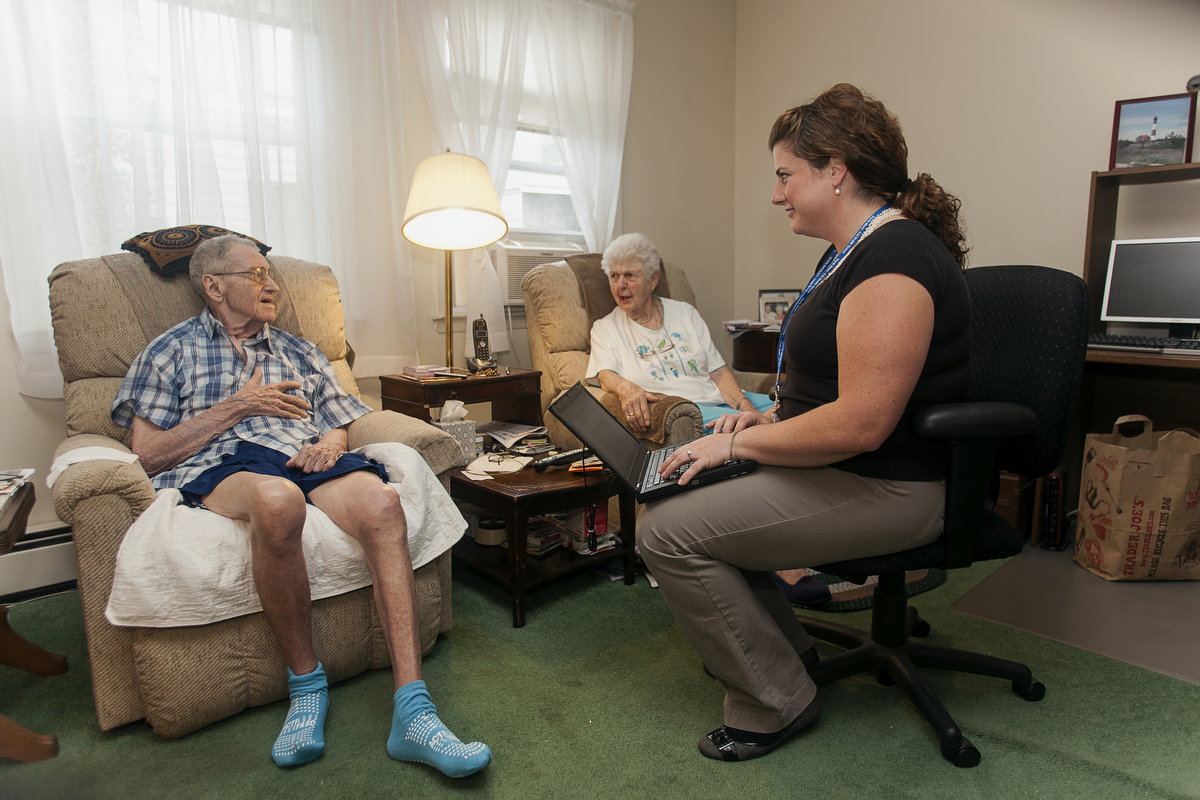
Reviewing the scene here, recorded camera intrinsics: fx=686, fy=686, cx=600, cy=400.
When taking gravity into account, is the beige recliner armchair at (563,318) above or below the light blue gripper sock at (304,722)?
above

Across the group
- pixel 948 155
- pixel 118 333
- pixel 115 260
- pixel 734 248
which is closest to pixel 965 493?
pixel 118 333

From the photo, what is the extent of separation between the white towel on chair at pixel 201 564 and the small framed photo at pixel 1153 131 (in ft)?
8.69

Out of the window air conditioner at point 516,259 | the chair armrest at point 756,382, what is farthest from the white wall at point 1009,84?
the window air conditioner at point 516,259

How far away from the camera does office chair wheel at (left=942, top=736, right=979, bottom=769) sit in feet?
4.13

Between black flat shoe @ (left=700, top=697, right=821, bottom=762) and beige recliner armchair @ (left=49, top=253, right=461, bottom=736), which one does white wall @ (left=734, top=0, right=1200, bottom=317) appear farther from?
beige recliner armchair @ (left=49, top=253, right=461, bottom=736)

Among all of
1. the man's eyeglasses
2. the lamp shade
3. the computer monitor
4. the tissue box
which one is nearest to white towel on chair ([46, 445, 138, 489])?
the man's eyeglasses

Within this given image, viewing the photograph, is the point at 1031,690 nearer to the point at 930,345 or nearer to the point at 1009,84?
the point at 930,345

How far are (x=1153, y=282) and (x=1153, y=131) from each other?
1.71 feet

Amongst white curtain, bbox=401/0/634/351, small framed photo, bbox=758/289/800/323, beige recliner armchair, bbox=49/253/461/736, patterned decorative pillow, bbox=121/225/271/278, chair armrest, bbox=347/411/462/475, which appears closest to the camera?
beige recliner armchair, bbox=49/253/461/736

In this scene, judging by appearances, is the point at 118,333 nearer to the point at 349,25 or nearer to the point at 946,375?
the point at 349,25

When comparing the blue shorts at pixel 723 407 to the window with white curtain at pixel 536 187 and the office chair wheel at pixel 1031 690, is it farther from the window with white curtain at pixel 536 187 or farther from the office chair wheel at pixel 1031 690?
the window with white curtain at pixel 536 187

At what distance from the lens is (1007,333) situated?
1.42 metres

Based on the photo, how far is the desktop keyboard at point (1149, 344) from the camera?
7.08 ft

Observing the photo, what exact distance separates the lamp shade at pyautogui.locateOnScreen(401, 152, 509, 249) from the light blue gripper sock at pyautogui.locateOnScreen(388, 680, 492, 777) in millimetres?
1601
